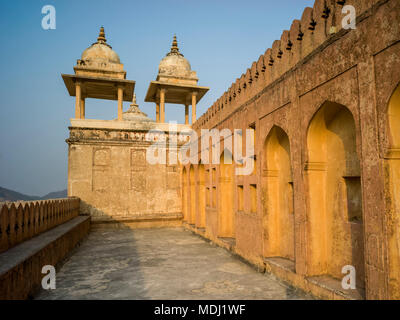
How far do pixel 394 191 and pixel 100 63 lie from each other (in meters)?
15.4

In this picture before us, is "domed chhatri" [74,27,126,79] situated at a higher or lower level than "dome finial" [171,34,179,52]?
lower

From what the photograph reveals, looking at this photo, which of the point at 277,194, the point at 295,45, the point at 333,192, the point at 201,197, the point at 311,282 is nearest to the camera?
the point at 311,282

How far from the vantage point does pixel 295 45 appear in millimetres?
5492

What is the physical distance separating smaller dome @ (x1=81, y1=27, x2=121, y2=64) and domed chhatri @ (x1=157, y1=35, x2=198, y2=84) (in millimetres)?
2517

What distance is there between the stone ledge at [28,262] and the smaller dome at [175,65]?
12041 millimetres

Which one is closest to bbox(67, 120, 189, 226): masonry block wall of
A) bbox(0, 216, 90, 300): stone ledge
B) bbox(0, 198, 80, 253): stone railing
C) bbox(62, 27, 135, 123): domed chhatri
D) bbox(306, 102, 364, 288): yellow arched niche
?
bbox(62, 27, 135, 123): domed chhatri

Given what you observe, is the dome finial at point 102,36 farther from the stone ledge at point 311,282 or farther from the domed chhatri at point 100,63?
the stone ledge at point 311,282

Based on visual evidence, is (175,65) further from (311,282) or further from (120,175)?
(311,282)

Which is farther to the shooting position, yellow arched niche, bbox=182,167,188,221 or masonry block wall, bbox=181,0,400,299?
yellow arched niche, bbox=182,167,188,221

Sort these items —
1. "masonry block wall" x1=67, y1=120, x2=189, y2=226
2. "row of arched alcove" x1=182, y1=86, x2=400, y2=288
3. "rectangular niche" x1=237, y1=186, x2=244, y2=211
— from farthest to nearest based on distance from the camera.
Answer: "masonry block wall" x1=67, y1=120, x2=189, y2=226, "rectangular niche" x1=237, y1=186, x2=244, y2=211, "row of arched alcove" x1=182, y1=86, x2=400, y2=288

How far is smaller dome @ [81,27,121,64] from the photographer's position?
16.0 m

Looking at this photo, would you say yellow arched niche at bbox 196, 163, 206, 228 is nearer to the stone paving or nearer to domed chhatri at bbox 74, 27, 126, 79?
the stone paving

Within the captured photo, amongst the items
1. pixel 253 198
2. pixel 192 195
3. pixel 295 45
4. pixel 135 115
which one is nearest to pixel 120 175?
pixel 192 195

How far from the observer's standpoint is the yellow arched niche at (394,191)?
340 centimetres
